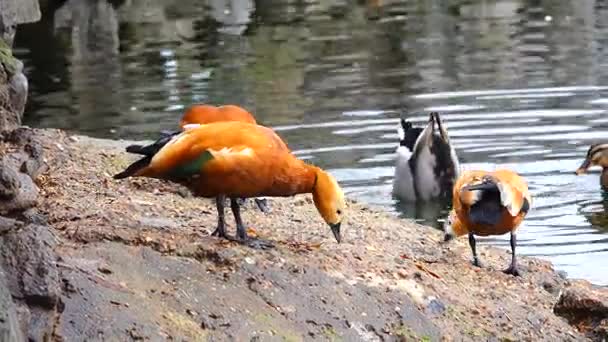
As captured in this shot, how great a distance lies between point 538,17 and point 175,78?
808cm

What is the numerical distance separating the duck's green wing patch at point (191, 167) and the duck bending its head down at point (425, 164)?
5763 millimetres

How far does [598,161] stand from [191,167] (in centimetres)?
660

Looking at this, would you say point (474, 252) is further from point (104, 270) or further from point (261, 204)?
point (104, 270)

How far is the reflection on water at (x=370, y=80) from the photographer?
1169 cm

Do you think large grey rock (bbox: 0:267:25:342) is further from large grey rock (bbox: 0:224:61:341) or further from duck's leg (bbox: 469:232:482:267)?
duck's leg (bbox: 469:232:482:267)

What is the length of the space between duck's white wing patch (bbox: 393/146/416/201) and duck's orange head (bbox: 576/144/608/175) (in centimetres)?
154

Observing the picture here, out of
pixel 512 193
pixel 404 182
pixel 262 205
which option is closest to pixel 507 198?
pixel 512 193

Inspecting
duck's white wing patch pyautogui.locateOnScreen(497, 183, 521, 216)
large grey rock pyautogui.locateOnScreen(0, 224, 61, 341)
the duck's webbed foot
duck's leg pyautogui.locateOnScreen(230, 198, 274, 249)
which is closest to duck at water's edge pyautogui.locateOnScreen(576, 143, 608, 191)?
duck's white wing patch pyautogui.locateOnScreen(497, 183, 521, 216)

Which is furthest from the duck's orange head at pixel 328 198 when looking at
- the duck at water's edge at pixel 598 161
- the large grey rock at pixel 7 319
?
the duck at water's edge at pixel 598 161

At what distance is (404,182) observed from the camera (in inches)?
445

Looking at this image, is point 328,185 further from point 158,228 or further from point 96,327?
point 96,327

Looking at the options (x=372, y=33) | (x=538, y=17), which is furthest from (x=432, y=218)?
(x=538, y=17)

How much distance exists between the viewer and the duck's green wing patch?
18.4 feet

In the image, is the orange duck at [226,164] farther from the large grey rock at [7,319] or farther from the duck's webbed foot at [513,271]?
the duck's webbed foot at [513,271]
